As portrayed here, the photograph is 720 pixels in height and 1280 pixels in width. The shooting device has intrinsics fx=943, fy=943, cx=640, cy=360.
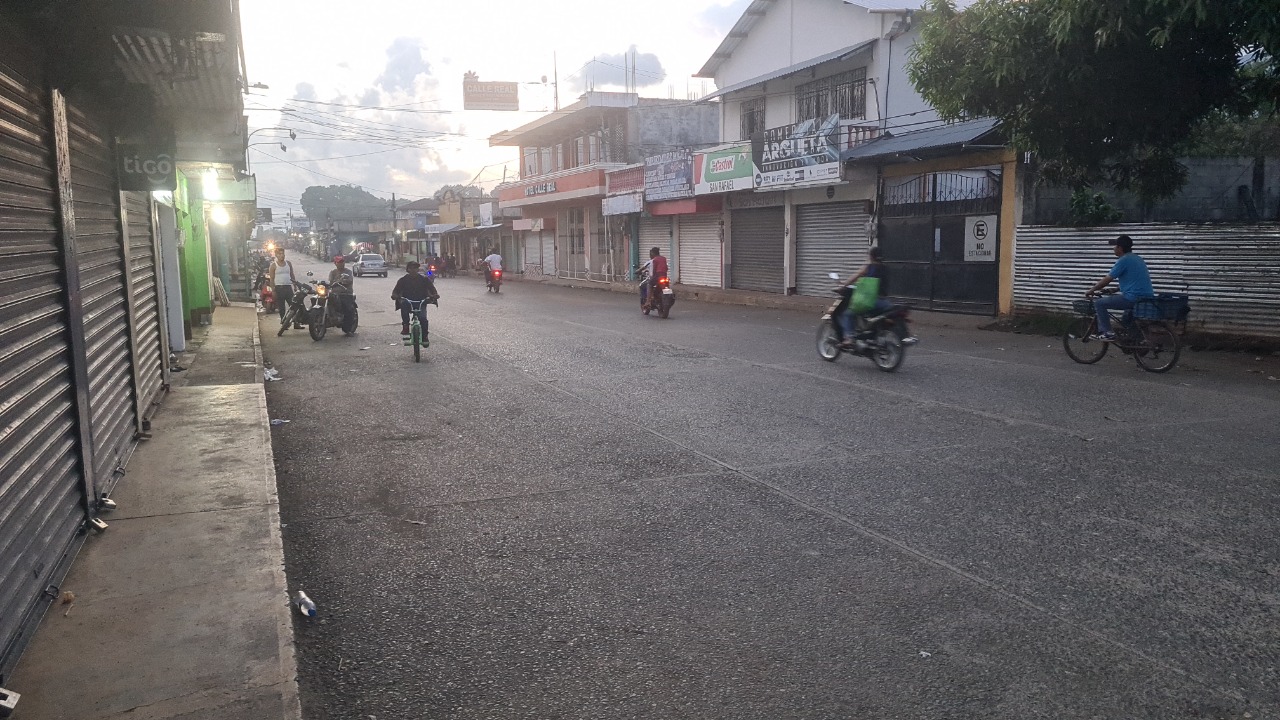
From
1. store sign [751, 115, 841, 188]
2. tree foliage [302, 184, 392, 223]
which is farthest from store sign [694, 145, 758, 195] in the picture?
tree foliage [302, 184, 392, 223]

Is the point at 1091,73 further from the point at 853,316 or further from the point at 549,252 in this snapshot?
the point at 549,252

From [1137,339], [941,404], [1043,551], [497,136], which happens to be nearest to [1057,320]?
[1137,339]

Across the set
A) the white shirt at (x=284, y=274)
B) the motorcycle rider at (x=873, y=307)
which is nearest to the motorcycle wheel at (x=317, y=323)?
the white shirt at (x=284, y=274)

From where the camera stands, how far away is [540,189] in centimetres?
4353

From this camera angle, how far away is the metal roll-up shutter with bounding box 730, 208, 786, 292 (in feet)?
89.9

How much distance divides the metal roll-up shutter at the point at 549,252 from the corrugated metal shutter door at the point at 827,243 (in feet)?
71.7

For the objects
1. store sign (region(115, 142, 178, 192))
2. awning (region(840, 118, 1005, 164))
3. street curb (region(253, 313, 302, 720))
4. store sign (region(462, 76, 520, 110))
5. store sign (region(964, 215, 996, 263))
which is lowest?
street curb (region(253, 313, 302, 720))

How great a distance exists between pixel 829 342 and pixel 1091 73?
4639mm

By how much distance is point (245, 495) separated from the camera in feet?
19.9

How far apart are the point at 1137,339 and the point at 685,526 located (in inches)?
338

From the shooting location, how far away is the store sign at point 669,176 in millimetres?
30062

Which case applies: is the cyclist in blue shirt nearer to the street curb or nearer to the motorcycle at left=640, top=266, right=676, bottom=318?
the motorcycle at left=640, top=266, right=676, bottom=318

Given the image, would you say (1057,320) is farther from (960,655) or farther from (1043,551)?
(960,655)

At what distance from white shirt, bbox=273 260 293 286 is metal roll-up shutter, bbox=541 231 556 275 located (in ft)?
85.8
